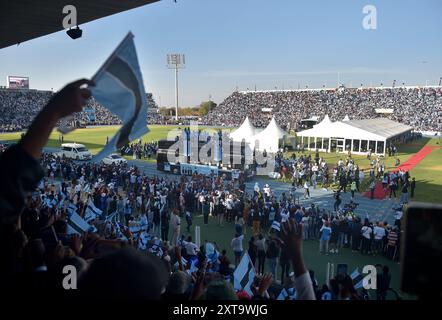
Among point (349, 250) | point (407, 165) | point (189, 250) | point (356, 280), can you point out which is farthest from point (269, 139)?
point (356, 280)

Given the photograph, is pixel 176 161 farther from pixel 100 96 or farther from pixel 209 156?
pixel 100 96

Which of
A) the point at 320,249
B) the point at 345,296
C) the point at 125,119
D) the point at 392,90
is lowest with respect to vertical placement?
the point at 320,249

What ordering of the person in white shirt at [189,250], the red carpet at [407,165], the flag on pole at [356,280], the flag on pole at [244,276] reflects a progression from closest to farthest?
1. the flag on pole at [244,276]
2. the flag on pole at [356,280]
3. the person in white shirt at [189,250]
4. the red carpet at [407,165]

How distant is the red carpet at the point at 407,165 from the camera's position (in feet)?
62.3

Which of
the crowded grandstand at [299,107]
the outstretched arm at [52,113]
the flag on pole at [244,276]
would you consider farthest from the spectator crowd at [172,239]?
the crowded grandstand at [299,107]

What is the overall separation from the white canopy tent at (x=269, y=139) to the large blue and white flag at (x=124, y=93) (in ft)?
90.8

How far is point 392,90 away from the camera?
219 ft

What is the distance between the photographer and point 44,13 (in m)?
8.02

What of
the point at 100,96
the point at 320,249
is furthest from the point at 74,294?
the point at 320,249

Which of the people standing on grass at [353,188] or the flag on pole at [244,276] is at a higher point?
the flag on pole at [244,276]

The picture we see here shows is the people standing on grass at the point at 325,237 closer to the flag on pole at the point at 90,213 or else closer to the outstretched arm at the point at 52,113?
the flag on pole at the point at 90,213

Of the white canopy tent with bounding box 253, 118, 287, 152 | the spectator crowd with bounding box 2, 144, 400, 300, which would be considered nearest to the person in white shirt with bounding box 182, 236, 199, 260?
the spectator crowd with bounding box 2, 144, 400, 300

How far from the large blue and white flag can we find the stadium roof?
200 inches
